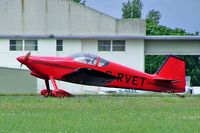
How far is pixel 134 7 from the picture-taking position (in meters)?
132

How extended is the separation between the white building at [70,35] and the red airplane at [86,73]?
86.8ft

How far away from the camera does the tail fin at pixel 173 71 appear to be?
3130 centimetres

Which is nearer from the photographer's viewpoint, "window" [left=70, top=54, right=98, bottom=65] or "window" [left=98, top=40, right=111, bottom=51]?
"window" [left=70, top=54, right=98, bottom=65]

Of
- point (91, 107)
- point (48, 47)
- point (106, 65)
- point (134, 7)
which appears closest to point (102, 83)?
point (106, 65)

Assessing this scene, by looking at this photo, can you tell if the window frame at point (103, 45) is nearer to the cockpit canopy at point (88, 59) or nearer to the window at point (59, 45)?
the window at point (59, 45)

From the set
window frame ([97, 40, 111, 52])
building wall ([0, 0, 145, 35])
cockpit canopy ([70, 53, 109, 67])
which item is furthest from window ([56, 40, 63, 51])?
cockpit canopy ([70, 53, 109, 67])

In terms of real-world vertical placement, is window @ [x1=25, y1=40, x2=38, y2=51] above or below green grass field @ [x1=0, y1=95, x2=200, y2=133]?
above

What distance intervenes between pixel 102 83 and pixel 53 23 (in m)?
28.8

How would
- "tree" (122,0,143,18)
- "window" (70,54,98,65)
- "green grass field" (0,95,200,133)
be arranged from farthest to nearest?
"tree" (122,0,143,18) → "window" (70,54,98,65) → "green grass field" (0,95,200,133)

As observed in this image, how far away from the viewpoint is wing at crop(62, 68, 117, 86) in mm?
28281

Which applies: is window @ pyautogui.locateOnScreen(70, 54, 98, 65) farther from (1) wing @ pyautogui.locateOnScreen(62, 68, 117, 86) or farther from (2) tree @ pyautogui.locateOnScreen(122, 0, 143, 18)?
(2) tree @ pyautogui.locateOnScreen(122, 0, 143, 18)

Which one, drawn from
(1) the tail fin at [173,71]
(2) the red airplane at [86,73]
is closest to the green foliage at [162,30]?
(1) the tail fin at [173,71]

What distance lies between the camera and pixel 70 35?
187 feet

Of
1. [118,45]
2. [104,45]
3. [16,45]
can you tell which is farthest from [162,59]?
[16,45]
